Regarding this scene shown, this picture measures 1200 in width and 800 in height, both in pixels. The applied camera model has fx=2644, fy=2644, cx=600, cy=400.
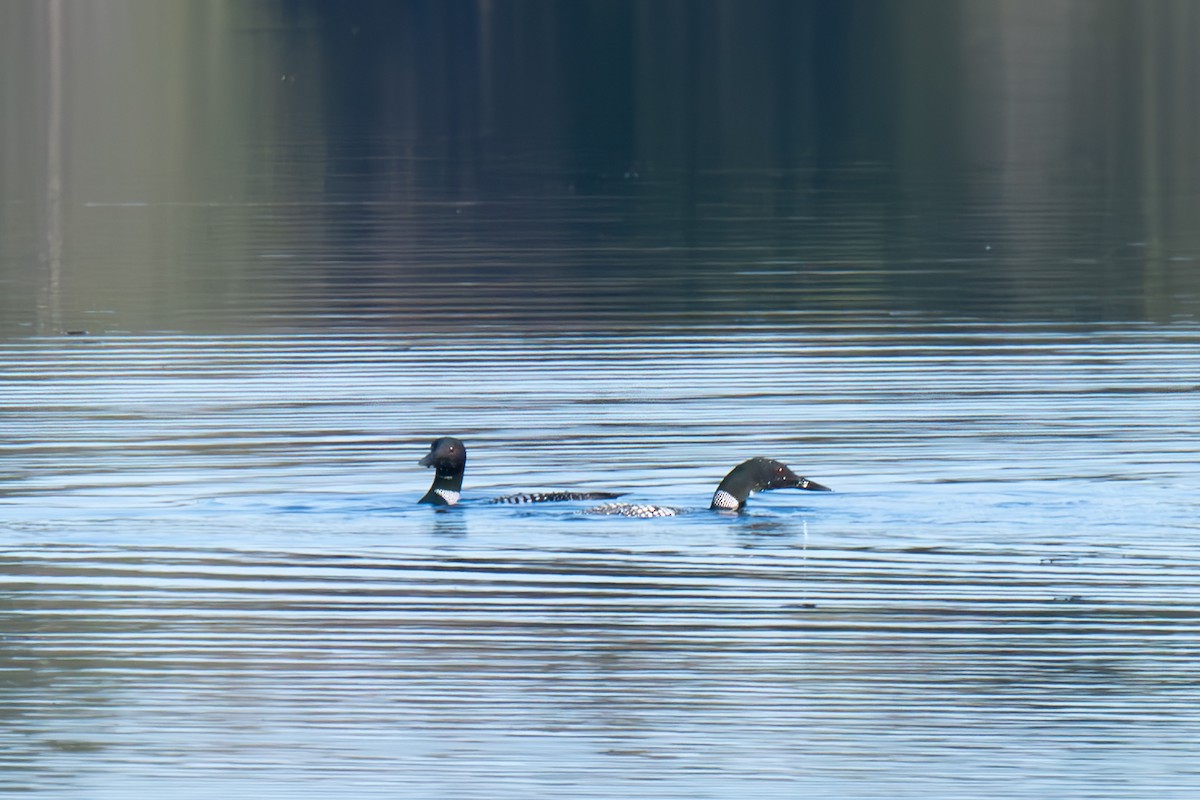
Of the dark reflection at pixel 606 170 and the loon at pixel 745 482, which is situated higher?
the dark reflection at pixel 606 170

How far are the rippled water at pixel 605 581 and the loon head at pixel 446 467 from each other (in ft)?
0.77

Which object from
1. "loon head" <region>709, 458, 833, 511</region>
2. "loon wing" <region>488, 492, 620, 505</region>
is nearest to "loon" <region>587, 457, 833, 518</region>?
"loon head" <region>709, 458, 833, 511</region>

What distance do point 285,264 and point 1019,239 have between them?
8441mm

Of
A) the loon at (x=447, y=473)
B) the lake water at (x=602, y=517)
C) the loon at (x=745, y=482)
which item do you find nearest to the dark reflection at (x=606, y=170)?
the lake water at (x=602, y=517)

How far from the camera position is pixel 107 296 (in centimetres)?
2547

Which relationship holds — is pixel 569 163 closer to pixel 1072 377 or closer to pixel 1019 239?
pixel 1019 239

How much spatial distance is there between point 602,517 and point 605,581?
1.48 metres

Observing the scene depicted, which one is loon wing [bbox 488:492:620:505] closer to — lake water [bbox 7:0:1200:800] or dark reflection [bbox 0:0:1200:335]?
lake water [bbox 7:0:1200:800]

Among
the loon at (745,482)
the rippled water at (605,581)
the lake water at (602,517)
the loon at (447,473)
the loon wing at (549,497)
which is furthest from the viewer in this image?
the loon at (447,473)

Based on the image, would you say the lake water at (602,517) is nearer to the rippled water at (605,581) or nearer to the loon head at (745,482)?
the rippled water at (605,581)

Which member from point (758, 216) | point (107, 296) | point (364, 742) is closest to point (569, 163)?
point (758, 216)

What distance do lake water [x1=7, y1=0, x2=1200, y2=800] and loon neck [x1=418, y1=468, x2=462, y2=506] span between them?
4.6 inches

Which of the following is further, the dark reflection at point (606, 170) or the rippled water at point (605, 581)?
the dark reflection at point (606, 170)

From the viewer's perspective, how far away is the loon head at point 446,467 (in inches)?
568
